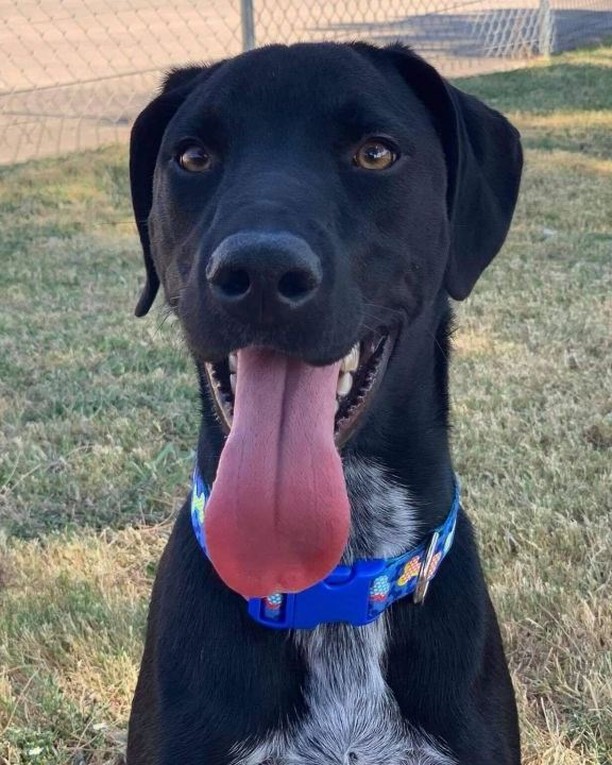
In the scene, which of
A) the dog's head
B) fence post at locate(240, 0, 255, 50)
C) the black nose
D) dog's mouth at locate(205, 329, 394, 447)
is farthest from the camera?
fence post at locate(240, 0, 255, 50)

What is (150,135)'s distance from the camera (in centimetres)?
275

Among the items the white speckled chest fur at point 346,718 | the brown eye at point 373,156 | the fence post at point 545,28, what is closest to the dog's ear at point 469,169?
the brown eye at point 373,156

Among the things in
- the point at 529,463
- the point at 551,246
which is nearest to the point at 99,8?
the point at 551,246

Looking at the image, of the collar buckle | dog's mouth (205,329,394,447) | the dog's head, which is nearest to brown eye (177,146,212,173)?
the dog's head

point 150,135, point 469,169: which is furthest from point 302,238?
point 150,135

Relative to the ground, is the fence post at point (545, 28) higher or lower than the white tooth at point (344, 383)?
lower

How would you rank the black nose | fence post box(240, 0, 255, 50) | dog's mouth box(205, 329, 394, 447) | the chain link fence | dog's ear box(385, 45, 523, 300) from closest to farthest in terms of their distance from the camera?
the black nose, dog's mouth box(205, 329, 394, 447), dog's ear box(385, 45, 523, 300), fence post box(240, 0, 255, 50), the chain link fence

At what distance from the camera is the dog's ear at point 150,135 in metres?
2.68

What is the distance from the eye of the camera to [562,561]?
3635mm

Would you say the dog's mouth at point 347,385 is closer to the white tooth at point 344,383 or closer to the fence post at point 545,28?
the white tooth at point 344,383

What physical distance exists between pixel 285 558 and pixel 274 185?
714mm

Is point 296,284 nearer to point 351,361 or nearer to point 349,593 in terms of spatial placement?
point 351,361

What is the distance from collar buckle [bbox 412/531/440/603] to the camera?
2379 mm

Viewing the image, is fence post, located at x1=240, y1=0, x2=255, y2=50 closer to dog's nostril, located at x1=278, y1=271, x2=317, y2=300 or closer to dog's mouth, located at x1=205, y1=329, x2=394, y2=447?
dog's mouth, located at x1=205, y1=329, x2=394, y2=447
